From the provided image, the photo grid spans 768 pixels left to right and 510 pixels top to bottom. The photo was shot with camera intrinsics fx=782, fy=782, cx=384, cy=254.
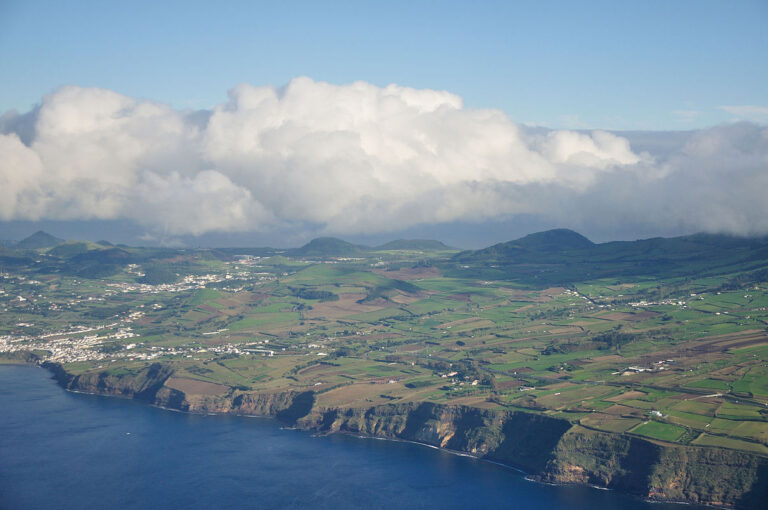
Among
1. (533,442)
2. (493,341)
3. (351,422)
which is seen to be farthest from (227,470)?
(493,341)

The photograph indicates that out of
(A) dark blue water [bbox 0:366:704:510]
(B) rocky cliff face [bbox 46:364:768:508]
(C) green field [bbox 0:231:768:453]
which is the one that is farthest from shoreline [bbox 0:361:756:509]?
(C) green field [bbox 0:231:768:453]

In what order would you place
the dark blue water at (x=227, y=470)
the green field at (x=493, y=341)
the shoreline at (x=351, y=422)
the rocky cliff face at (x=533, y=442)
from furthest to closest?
the green field at (x=493, y=341), the shoreline at (x=351, y=422), the dark blue water at (x=227, y=470), the rocky cliff face at (x=533, y=442)

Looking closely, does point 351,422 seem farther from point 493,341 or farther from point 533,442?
point 493,341

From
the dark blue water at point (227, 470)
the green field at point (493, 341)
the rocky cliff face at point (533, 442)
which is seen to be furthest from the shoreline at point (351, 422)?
the green field at point (493, 341)

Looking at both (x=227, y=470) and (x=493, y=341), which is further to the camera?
(x=493, y=341)

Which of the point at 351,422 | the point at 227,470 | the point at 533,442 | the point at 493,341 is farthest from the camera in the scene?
the point at 493,341

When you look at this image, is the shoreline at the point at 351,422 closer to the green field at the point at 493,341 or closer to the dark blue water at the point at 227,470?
the dark blue water at the point at 227,470

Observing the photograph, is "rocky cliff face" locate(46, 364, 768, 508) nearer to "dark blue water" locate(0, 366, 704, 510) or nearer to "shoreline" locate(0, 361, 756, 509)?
"shoreline" locate(0, 361, 756, 509)

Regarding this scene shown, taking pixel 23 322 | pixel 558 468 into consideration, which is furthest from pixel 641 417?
pixel 23 322
